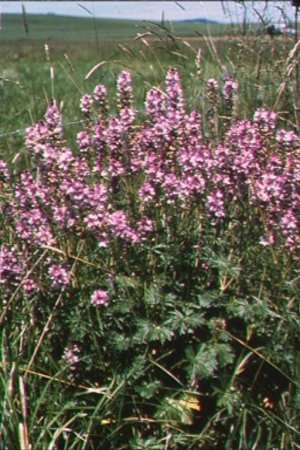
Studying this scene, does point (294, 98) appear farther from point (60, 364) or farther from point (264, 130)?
point (60, 364)

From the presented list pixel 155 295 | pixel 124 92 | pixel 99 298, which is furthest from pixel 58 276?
pixel 124 92

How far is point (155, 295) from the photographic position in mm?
2705

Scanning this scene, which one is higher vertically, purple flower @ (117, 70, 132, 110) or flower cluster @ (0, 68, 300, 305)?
purple flower @ (117, 70, 132, 110)

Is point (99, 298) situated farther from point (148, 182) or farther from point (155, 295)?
point (148, 182)

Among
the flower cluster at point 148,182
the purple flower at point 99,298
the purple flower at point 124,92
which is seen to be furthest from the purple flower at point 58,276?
the purple flower at point 124,92

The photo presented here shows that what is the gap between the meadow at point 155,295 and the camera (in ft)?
8.71

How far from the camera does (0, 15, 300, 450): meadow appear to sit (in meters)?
2.66

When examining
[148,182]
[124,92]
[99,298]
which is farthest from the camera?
[124,92]

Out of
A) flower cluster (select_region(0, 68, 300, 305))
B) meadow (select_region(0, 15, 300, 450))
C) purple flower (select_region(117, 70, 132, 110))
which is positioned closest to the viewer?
meadow (select_region(0, 15, 300, 450))

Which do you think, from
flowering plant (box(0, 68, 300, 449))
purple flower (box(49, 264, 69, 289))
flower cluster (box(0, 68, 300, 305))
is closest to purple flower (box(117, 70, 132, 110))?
flower cluster (box(0, 68, 300, 305))

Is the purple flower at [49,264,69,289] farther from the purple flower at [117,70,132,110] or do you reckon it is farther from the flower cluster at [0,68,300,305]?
the purple flower at [117,70,132,110]

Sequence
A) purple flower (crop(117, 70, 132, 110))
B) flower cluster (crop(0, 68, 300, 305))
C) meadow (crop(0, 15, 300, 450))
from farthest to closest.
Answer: purple flower (crop(117, 70, 132, 110))
flower cluster (crop(0, 68, 300, 305))
meadow (crop(0, 15, 300, 450))

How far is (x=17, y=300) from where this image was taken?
9.87 ft

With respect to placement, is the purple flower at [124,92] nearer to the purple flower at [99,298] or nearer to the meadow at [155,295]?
the meadow at [155,295]
